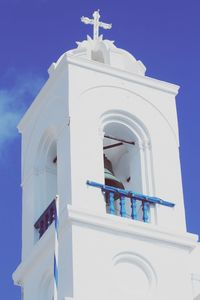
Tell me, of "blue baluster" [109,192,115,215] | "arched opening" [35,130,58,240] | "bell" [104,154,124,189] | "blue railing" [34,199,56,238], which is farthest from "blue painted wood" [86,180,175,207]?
"arched opening" [35,130,58,240]

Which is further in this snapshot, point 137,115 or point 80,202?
point 137,115

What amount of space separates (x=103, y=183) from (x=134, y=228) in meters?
1.21

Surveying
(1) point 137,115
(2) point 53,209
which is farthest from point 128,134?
(2) point 53,209

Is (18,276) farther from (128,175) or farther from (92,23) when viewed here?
(92,23)

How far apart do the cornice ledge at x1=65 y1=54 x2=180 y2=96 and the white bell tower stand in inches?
0.9

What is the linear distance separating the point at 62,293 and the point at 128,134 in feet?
15.9

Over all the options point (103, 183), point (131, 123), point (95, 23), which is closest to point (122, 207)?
point (103, 183)

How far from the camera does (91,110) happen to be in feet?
88.9

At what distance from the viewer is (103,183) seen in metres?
26.1

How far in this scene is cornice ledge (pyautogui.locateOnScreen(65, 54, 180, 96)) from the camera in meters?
27.6

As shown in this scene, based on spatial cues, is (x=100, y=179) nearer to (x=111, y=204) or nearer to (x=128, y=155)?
(x=111, y=204)

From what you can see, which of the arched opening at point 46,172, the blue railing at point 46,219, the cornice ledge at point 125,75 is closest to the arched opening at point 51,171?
the arched opening at point 46,172

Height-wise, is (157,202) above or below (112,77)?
below

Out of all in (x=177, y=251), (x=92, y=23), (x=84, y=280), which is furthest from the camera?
(x=92, y=23)
